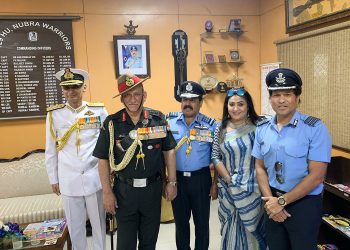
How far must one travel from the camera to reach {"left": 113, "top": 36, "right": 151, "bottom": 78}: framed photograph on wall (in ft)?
12.2

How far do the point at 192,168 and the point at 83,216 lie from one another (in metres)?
0.88

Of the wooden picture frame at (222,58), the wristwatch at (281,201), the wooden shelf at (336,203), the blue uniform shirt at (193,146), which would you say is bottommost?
the wooden shelf at (336,203)

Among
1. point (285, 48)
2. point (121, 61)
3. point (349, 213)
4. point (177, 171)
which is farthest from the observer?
point (121, 61)

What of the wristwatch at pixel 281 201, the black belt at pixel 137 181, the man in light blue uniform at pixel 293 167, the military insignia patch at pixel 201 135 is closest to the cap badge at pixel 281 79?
the man in light blue uniform at pixel 293 167

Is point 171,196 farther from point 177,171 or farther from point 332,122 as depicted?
point 332,122

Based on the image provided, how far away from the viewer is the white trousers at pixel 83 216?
7.54 feet

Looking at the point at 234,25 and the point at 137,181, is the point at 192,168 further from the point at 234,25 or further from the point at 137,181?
the point at 234,25

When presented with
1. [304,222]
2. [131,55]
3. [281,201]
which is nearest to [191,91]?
[281,201]

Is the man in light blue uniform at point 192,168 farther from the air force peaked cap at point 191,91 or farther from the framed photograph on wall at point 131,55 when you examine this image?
the framed photograph on wall at point 131,55

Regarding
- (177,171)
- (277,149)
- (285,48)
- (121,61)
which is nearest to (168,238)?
(177,171)

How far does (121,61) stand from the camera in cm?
374

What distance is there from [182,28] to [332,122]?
207 cm

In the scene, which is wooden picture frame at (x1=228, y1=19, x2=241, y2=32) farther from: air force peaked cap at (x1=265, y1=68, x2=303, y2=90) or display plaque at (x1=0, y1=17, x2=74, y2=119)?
air force peaked cap at (x1=265, y1=68, x2=303, y2=90)

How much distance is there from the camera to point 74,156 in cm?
226
